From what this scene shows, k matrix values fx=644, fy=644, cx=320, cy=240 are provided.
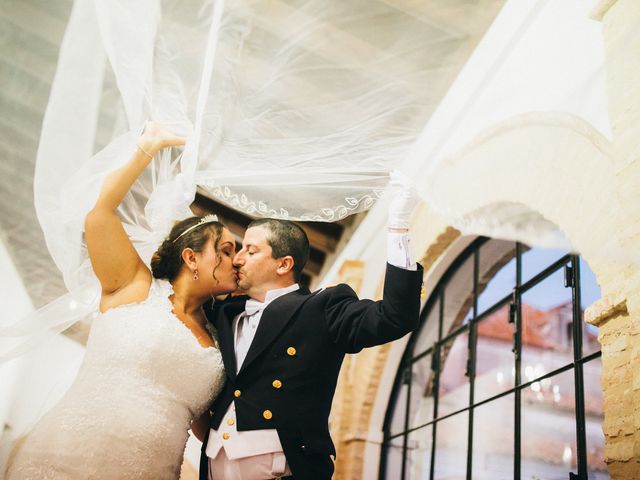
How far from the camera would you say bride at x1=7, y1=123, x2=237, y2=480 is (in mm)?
1807

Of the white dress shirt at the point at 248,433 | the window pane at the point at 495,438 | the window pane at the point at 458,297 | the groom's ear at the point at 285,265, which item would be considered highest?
the window pane at the point at 495,438

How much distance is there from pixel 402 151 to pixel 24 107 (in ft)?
4.13

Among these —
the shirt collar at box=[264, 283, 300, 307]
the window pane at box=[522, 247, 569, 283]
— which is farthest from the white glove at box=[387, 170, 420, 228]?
the window pane at box=[522, 247, 569, 283]

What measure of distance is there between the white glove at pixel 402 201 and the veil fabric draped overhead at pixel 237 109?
0.28 m

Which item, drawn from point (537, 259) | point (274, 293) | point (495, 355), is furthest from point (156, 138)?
point (495, 355)

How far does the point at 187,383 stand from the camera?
1959 mm

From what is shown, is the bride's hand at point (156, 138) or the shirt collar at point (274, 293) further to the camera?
the shirt collar at point (274, 293)

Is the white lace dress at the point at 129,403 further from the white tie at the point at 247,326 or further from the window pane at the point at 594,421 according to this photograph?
the window pane at the point at 594,421

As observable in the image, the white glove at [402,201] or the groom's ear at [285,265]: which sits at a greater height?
the white glove at [402,201]

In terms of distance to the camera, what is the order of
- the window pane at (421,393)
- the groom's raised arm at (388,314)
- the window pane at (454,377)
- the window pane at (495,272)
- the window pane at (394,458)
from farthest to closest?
the window pane at (454,377) → the window pane at (394,458) → the window pane at (421,393) → the window pane at (495,272) → the groom's raised arm at (388,314)

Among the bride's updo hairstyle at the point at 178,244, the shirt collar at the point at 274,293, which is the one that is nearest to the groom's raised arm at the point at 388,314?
the shirt collar at the point at 274,293

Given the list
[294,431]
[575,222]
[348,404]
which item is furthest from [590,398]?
[294,431]

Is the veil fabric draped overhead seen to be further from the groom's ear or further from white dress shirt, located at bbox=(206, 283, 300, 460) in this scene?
white dress shirt, located at bbox=(206, 283, 300, 460)

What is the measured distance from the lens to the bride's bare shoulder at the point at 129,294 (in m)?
2.03
